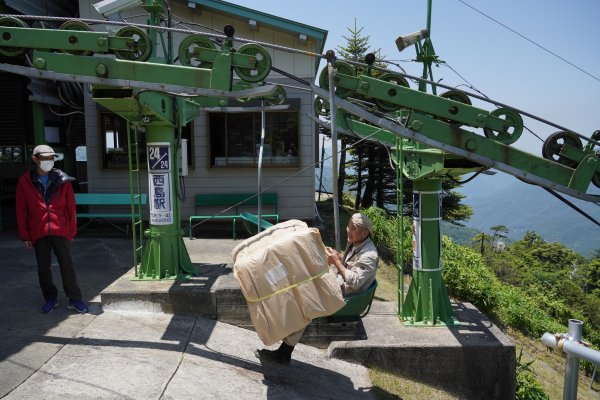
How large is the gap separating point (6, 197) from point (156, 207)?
7.08m

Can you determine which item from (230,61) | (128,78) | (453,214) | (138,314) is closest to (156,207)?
(138,314)

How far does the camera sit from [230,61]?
15.5 ft

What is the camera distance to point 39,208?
5.12 metres

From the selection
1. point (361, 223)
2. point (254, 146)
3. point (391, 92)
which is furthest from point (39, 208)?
point (254, 146)

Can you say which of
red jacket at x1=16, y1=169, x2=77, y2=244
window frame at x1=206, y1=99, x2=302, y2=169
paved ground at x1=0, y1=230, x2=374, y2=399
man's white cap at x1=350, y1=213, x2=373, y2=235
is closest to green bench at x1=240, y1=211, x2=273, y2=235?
window frame at x1=206, y1=99, x2=302, y2=169

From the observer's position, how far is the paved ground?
12.9 ft

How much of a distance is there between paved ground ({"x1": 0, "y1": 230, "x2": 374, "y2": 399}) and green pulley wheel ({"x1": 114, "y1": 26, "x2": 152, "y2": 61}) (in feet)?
9.17

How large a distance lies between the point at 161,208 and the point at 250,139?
5224 millimetres

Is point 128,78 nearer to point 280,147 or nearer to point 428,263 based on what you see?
point 428,263

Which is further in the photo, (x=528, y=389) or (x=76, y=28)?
(x=528, y=389)

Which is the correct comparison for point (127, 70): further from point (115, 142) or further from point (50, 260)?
point (115, 142)

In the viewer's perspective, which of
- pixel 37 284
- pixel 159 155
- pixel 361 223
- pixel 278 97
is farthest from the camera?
pixel 278 97

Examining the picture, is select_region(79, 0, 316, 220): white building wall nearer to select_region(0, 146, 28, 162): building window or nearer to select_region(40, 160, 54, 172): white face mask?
select_region(0, 146, 28, 162): building window

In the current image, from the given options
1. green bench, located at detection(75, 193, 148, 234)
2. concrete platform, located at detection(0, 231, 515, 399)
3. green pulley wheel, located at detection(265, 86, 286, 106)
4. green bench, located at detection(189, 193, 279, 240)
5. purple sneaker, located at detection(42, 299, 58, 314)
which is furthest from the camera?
green bench, located at detection(189, 193, 279, 240)
